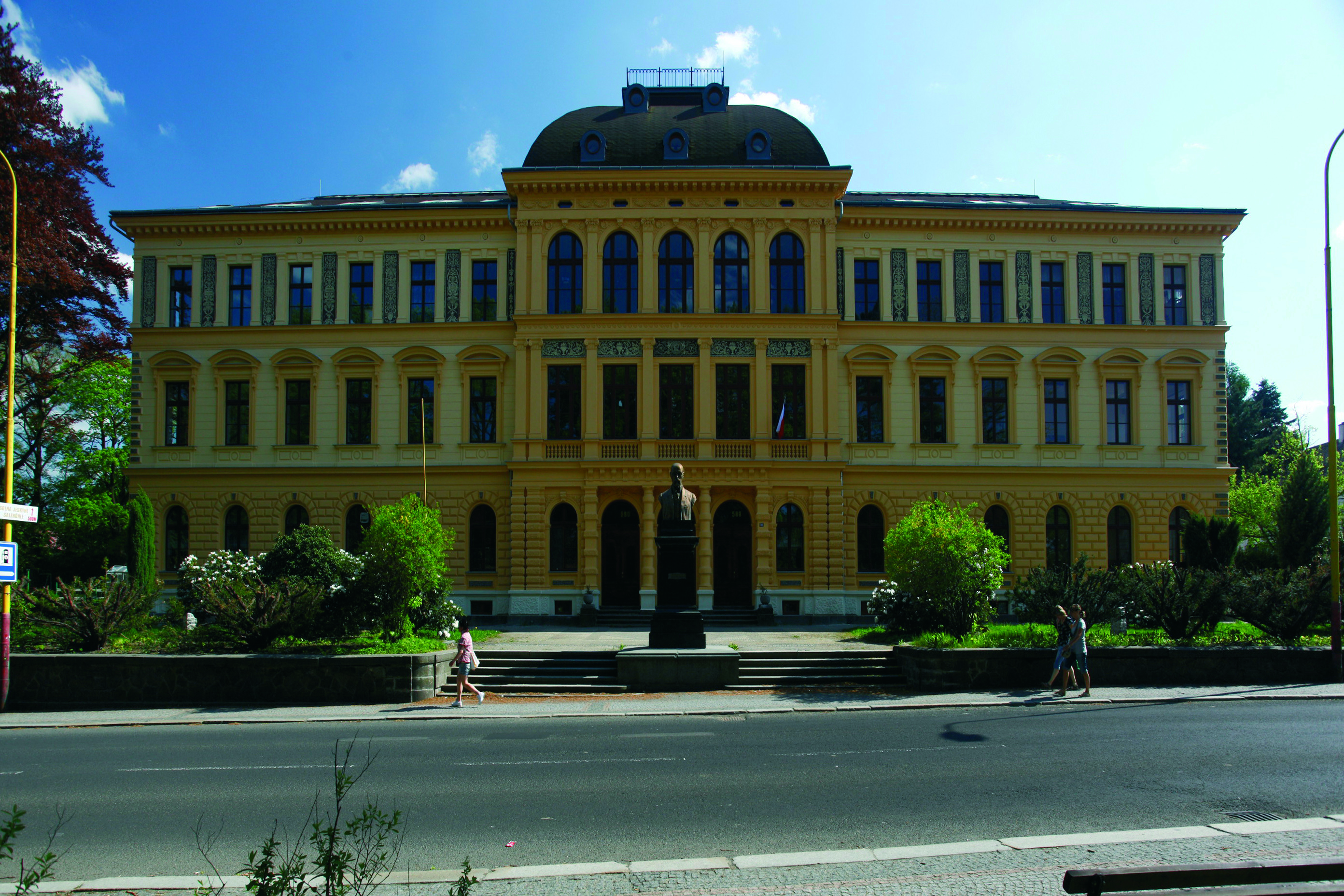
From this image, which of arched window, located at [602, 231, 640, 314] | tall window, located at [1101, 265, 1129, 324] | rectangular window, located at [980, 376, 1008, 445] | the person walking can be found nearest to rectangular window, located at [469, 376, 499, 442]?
arched window, located at [602, 231, 640, 314]

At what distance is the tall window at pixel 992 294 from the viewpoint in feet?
114

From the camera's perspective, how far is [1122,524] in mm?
34062

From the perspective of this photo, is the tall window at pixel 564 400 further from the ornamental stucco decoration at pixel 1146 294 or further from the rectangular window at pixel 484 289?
the ornamental stucco decoration at pixel 1146 294

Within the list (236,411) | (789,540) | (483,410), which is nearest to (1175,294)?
(789,540)

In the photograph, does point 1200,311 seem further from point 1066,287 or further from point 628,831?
point 628,831

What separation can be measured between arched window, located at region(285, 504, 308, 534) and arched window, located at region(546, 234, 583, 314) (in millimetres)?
13215

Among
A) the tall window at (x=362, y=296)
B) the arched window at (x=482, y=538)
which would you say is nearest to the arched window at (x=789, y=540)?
the arched window at (x=482, y=538)

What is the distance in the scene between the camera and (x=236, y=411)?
34.9 m

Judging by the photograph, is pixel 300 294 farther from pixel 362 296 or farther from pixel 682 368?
pixel 682 368

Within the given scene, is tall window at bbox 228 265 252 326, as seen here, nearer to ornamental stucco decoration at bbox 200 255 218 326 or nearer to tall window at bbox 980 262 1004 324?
ornamental stucco decoration at bbox 200 255 218 326

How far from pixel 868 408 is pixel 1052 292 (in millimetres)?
9451

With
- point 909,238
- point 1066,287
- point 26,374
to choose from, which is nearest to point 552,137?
point 909,238

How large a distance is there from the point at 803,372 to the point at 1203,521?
15.3 meters

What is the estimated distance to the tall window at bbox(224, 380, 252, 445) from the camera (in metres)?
34.8
